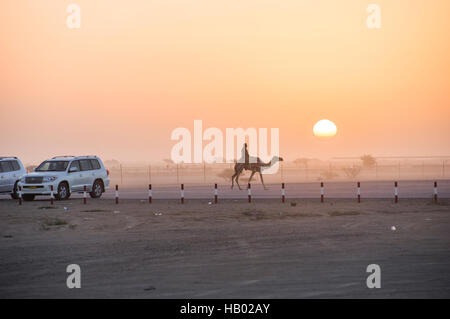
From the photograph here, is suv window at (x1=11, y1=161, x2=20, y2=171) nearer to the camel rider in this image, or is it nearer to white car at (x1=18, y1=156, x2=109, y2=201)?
white car at (x1=18, y1=156, x2=109, y2=201)

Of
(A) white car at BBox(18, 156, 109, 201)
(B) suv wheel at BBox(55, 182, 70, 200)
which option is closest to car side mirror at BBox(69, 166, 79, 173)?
(A) white car at BBox(18, 156, 109, 201)

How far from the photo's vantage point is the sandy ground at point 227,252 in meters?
11.0

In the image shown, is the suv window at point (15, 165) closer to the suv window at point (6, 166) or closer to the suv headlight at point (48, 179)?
the suv window at point (6, 166)

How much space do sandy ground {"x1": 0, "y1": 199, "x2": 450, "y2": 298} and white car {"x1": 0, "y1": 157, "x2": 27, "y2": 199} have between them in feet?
25.6

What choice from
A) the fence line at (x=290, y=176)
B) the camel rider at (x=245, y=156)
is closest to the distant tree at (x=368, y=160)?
the fence line at (x=290, y=176)

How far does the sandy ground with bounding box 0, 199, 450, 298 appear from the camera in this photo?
11.0 m

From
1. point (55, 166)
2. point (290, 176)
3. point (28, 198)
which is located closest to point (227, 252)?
point (55, 166)

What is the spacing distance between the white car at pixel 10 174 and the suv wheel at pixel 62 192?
325 cm

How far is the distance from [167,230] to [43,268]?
718 centimetres

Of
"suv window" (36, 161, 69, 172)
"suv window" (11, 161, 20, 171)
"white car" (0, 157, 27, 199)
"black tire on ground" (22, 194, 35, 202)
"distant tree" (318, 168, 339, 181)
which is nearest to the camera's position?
"suv window" (36, 161, 69, 172)

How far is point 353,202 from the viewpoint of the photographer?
31.2m

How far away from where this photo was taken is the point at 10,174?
3559 cm
